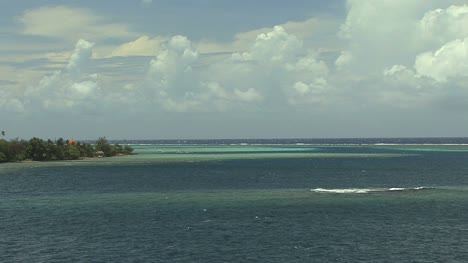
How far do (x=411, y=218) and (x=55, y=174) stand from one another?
96.7 metres

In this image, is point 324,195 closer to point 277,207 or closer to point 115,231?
point 277,207

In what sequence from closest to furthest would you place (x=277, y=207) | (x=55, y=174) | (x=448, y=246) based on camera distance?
(x=448, y=246)
(x=277, y=207)
(x=55, y=174)

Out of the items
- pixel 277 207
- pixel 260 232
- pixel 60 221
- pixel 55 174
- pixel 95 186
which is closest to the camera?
pixel 260 232

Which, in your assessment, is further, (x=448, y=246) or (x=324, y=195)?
(x=324, y=195)

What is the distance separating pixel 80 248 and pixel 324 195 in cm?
4624

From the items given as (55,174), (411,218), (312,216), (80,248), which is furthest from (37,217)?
(55,174)

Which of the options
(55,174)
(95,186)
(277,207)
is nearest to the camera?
(277,207)

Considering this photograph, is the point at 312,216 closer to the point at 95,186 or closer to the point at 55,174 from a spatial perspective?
the point at 95,186

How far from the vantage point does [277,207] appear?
2781 inches

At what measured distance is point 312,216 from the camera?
6303cm

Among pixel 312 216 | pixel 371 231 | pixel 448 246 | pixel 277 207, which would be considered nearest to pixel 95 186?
pixel 277 207

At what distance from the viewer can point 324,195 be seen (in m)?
83.1

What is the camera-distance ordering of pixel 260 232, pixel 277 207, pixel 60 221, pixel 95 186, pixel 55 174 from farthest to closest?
pixel 55 174 → pixel 95 186 → pixel 277 207 → pixel 60 221 → pixel 260 232

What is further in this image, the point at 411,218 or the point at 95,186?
the point at 95,186
